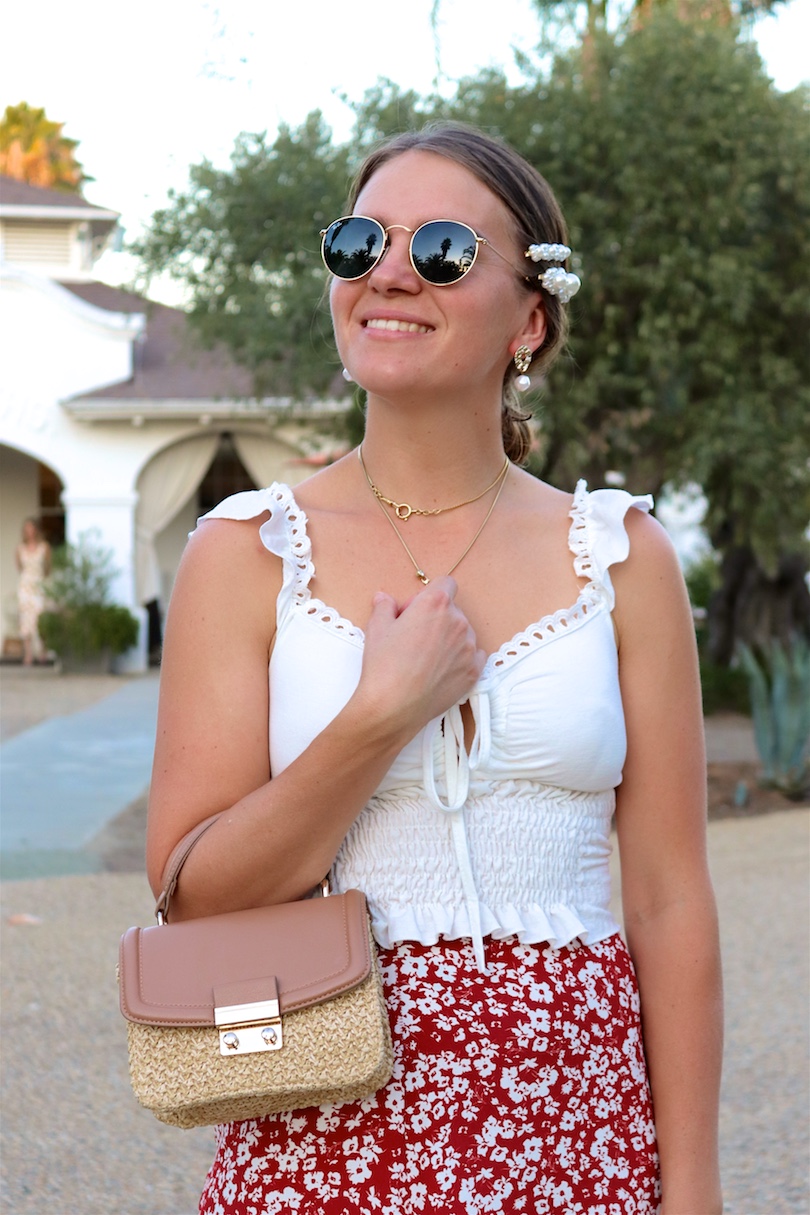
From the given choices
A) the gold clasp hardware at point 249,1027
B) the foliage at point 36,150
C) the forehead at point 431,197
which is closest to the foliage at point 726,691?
the forehead at point 431,197

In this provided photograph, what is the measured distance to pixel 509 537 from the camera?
6.37ft

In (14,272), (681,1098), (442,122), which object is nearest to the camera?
(681,1098)

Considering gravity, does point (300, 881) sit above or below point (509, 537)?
below

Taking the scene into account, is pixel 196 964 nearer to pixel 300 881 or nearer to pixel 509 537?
pixel 300 881

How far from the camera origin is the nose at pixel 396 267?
182 centimetres

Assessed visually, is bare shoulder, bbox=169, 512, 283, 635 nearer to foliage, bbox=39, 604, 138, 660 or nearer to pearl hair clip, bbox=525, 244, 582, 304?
pearl hair clip, bbox=525, 244, 582, 304

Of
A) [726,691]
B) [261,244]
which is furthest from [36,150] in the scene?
[261,244]

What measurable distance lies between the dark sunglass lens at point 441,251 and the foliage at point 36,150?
157 ft

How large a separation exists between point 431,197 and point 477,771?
78 centimetres

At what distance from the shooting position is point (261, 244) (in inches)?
456

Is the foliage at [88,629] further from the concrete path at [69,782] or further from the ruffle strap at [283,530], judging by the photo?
the ruffle strap at [283,530]

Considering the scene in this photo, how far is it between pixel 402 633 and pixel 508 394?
0.71 meters

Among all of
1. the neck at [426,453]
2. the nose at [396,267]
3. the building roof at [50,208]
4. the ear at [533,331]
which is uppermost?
the building roof at [50,208]

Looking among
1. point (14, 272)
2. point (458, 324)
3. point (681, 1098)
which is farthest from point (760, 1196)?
point (14, 272)
